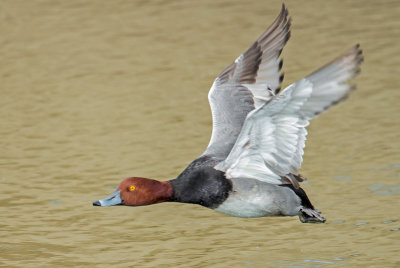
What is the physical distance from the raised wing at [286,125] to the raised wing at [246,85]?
81 cm

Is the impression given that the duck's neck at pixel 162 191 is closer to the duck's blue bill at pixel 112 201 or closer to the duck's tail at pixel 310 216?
the duck's blue bill at pixel 112 201

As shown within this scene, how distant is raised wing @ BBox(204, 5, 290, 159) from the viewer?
779 centimetres

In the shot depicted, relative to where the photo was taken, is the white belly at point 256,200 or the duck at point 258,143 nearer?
the duck at point 258,143

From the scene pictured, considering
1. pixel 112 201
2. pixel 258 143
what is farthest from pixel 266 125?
pixel 112 201

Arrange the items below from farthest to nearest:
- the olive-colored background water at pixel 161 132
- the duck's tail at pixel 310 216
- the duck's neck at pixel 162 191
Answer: the olive-colored background water at pixel 161 132 → the duck's tail at pixel 310 216 → the duck's neck at pixel 162 191

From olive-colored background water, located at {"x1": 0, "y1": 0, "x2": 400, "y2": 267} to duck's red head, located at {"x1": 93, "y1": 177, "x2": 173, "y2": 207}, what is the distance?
52 centimetres

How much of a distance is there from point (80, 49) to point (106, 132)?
3.04m

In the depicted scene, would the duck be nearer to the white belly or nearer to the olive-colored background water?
the white belly

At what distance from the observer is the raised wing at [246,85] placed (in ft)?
25.5

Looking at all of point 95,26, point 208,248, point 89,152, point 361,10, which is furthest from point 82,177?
point 361,10

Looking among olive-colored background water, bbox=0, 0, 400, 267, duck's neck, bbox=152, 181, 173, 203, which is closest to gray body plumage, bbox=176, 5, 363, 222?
duck's neck, bbox=152, 181, 173, 203

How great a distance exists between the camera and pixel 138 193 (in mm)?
7102

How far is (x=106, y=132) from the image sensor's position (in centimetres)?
1034

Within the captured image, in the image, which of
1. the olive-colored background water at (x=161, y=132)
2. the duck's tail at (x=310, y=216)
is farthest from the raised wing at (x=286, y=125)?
the olive-colored background water at (x=161, y=132)
